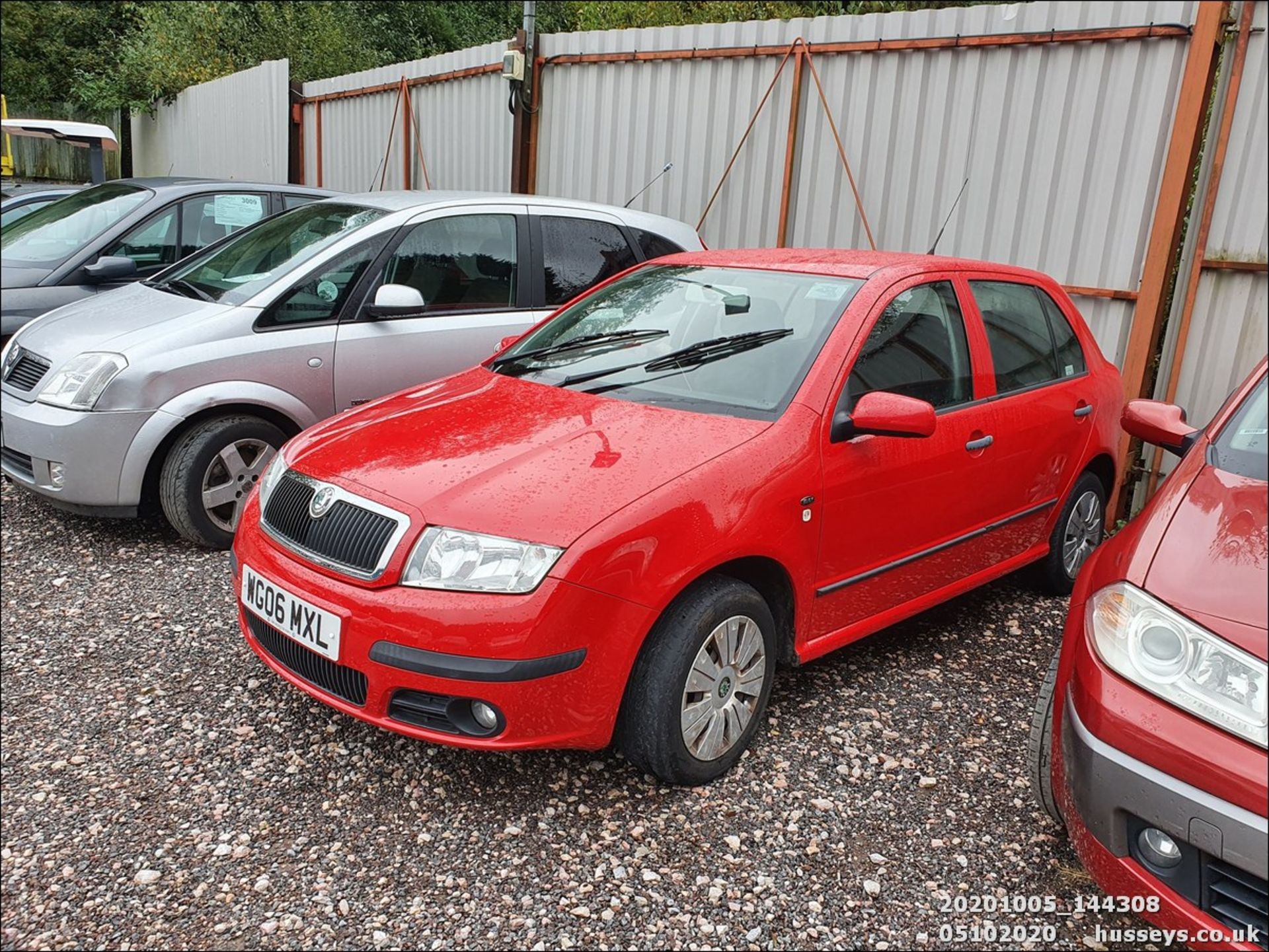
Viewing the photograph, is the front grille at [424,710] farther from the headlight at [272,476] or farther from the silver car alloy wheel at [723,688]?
the headlight at [272,476]

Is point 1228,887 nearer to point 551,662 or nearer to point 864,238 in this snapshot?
point 551,662

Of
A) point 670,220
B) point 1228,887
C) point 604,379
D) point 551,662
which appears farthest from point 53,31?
point 1228,887

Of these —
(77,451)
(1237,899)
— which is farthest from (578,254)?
(1237,899)

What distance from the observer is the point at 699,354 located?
3.49 m

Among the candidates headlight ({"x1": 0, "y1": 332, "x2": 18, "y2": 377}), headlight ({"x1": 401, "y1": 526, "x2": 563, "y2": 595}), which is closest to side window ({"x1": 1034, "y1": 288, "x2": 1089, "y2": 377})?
headlight ({"x1": 401, "y1": 526, "x2": 563, "y2": 595})

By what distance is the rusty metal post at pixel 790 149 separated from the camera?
21.3ft

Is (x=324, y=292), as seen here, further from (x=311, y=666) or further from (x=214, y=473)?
(x=311, y=666)

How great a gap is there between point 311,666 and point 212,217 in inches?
191

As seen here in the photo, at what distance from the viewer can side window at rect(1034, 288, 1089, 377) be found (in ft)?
14.3

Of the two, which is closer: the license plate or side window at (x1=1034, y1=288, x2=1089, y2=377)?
the license plate

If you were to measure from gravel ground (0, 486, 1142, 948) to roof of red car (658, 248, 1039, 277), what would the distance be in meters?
1.50

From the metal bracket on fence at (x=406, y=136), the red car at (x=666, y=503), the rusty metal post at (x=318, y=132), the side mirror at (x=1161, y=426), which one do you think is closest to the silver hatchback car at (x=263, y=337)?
the red car at (x=666, y=503)

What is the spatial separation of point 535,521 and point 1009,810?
1667 mm

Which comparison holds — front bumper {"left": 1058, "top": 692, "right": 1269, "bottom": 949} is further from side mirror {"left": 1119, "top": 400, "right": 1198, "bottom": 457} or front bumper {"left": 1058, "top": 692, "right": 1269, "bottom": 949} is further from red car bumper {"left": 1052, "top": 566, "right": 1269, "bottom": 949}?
side mirror {"left": 1119, "top": 400, "right": 1198, "bottom": 457}
